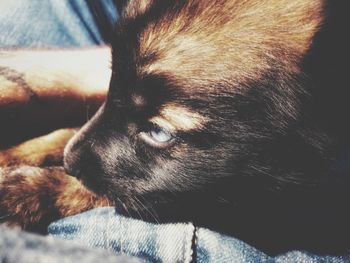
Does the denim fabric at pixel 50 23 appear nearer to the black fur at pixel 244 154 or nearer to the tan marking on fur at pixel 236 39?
the black fur at pixel 244 154

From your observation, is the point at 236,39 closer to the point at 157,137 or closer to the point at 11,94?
the point at 157,137

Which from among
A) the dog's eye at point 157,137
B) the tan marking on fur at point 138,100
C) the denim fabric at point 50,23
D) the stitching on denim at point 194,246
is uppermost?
the denim fabric at point 50,23

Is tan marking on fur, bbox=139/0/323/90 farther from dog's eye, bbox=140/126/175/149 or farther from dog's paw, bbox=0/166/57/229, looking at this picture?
dog's paw, bbox=0/166/57/229

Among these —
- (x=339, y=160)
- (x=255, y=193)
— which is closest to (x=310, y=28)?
(x=339, y=160)

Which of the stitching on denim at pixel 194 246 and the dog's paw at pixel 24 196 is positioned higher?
the dog's paw at pixel 24 196

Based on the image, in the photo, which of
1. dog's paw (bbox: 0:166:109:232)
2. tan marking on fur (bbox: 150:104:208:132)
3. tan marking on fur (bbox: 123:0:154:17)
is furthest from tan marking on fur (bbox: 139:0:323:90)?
dog's paw (bbox: 0:166:109:232)

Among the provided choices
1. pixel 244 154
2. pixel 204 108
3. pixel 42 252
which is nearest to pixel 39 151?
pixel 204 108

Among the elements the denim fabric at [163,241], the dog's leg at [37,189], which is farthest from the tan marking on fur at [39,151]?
the denim fabric at [163,241]
